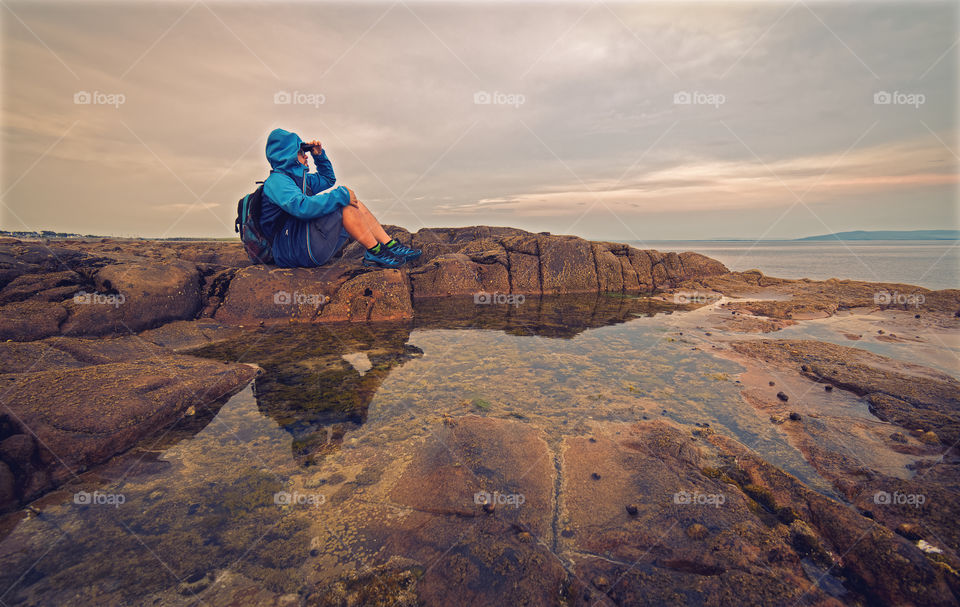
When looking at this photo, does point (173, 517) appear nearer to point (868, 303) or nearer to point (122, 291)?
point (122, 291)

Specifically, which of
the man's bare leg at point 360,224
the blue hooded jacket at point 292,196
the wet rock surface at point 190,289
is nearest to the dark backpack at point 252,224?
the blue hooded jacket at point 292,196

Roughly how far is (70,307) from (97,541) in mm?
5988

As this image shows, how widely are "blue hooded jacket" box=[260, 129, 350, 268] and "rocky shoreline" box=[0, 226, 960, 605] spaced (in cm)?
132

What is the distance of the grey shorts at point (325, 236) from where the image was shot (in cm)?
694

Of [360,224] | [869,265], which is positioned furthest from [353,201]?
[869,265]

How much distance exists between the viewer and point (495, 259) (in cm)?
1477

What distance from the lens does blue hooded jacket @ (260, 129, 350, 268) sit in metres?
6.23

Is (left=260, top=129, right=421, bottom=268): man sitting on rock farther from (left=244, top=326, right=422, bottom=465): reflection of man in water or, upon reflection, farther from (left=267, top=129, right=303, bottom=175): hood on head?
(left=244, top=326, right=422, bottom=465): reflection of man in water

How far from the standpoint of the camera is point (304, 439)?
11.3ft

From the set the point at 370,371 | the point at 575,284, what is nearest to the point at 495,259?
the point at 575,284

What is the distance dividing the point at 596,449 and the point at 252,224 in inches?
286

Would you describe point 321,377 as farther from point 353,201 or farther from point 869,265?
point 869,265

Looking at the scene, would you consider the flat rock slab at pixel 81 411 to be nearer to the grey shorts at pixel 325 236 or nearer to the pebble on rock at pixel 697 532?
the grey shorts at pixel 325 236

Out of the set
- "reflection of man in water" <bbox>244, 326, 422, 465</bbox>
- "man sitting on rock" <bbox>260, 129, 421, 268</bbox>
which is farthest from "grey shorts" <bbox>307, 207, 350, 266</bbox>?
"reflection of man in water" <bbox>244, 326, 422, 465</bbox>
